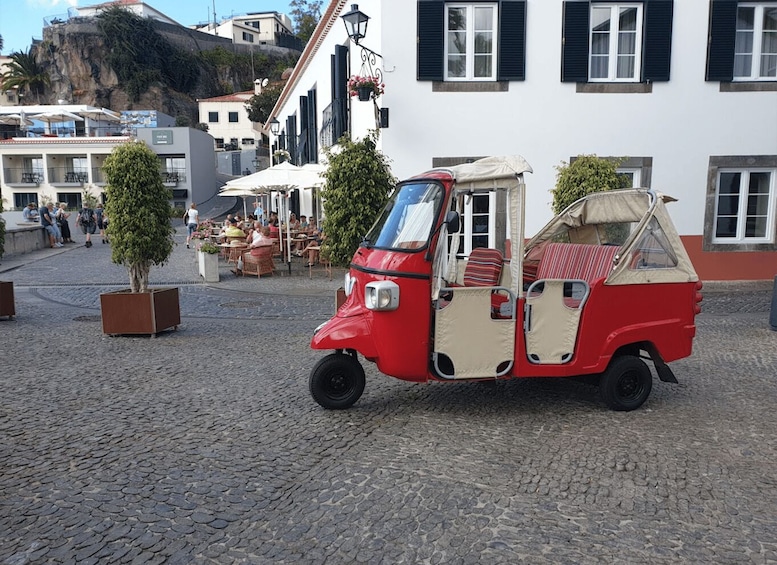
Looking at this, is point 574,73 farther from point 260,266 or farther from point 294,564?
point 294,564

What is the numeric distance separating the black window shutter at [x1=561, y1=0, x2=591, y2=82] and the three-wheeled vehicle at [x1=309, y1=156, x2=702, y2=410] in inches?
303

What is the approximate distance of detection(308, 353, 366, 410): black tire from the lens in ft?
18.0

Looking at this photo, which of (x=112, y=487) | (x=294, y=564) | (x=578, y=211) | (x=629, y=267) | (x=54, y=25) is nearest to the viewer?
(x=294, y=564)

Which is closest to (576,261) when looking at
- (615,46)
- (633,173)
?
(633,173)

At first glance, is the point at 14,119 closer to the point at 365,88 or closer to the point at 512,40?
the point at 365,88

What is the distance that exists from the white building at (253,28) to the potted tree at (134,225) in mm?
94764

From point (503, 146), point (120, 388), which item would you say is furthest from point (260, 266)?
point (120, 388)

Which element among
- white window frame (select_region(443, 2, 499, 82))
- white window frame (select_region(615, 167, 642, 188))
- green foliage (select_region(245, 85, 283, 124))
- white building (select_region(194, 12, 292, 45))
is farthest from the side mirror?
white building (select_region(194, 12, 292, 45))

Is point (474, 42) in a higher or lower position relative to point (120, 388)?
higher

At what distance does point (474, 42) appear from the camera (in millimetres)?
12844

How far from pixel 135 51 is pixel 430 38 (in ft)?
234

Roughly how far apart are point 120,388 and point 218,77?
84.8 metres

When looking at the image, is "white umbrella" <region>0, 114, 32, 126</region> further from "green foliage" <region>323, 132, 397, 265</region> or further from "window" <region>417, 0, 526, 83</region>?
"green foliage" <region>323, 132, 397, 265</region>

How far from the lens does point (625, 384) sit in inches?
223
